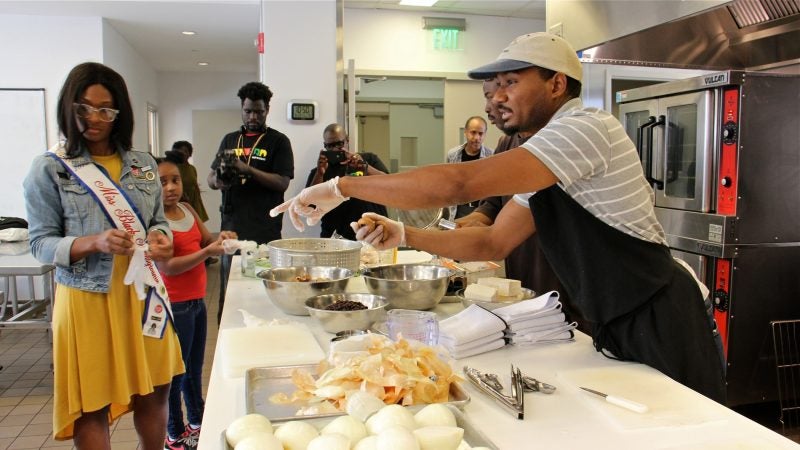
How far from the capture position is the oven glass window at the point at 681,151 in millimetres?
3475

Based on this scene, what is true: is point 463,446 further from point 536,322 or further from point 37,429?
point 37,429

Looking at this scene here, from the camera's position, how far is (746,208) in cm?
324

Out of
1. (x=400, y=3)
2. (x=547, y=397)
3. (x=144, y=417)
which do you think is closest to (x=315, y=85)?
(x=400, y=3)

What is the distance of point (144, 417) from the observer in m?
2.15

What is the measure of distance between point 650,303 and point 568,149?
44 centimetres

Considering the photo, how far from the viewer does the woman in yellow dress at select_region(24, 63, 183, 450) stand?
75.1 inches

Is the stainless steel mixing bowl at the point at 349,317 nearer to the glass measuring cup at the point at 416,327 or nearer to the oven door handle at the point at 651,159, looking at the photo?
the glass measuring cup at the point at 416,327

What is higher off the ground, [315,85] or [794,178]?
[315,85]

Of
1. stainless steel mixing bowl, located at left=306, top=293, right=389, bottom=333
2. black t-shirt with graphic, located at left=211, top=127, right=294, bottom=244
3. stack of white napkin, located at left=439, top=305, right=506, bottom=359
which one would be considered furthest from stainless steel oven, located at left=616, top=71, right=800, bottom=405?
black t-shirt with graphic, located at left=211, top=127, right=294, bottom=244

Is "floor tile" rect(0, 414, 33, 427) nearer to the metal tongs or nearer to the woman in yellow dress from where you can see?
the woman in yellow dress

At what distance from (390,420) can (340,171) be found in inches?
132

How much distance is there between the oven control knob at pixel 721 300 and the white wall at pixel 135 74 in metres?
4.99

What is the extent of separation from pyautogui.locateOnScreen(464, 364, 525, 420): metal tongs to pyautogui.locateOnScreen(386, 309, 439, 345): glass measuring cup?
0.20 meters

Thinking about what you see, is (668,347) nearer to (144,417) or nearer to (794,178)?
(144,417)
